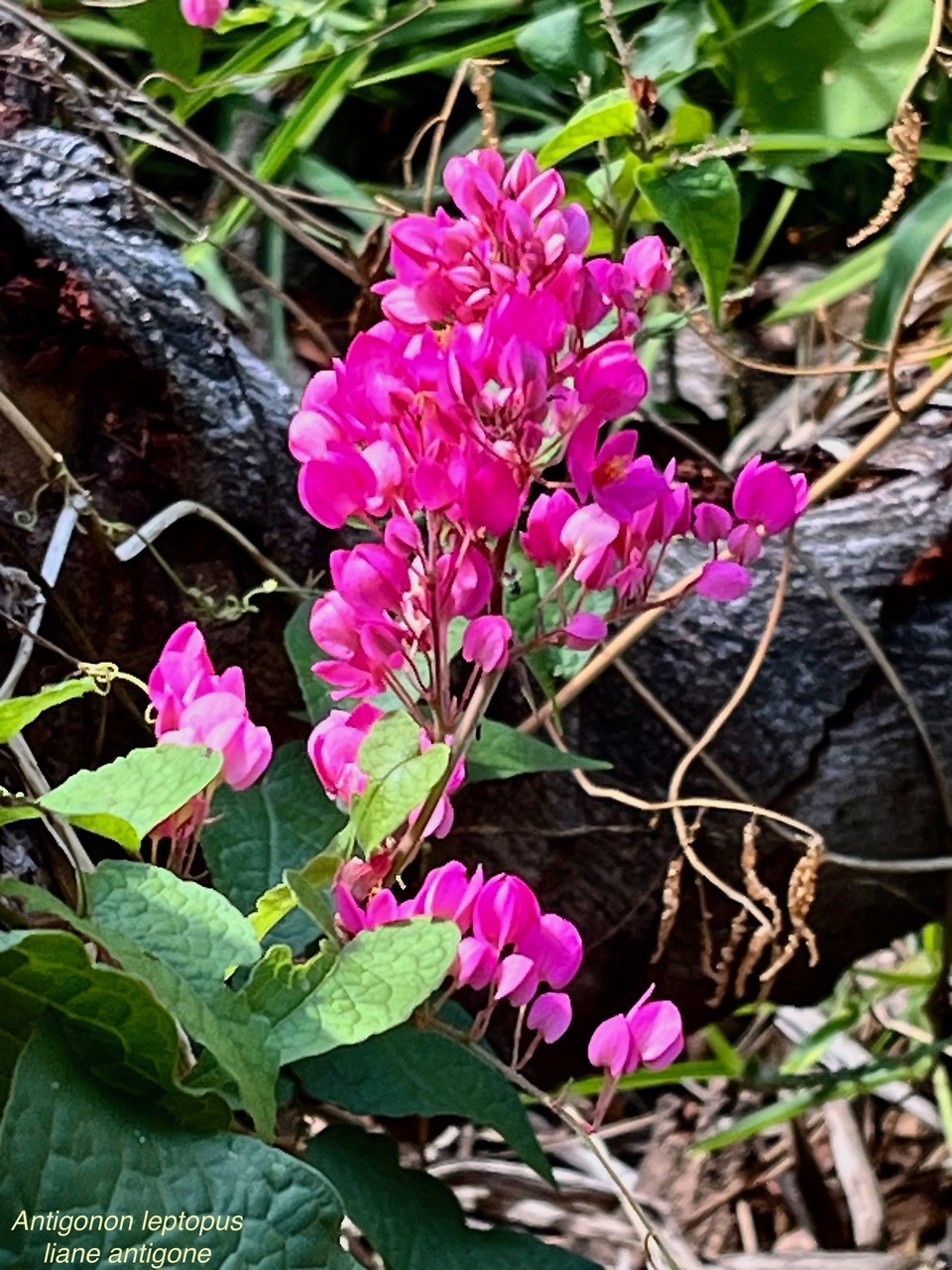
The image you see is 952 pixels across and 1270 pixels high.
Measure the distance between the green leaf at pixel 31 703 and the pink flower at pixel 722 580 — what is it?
0.21 m

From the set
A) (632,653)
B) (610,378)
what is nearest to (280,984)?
(610,378)

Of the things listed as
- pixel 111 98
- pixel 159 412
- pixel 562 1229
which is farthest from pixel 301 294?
pixel 562 1229

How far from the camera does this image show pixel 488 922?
41cm

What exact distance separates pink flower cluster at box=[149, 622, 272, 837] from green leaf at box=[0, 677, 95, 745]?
44 mm

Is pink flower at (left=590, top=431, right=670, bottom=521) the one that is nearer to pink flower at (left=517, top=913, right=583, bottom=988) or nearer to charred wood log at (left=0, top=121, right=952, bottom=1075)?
pink flower at (left=517, top=913, right=583, bottom=988)

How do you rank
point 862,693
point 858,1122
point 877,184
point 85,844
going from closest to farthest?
point 85,844
point 862,693
point 858,1122
point 877,184

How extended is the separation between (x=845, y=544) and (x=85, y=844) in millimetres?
468

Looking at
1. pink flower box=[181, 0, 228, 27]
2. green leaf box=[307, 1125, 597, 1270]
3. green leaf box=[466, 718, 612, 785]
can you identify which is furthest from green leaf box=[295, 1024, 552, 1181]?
pink flower box=[181, 0, 228, 27]

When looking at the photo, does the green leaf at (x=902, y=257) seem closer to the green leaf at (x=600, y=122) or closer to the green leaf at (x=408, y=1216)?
the green leaf at (x=600, y=122)

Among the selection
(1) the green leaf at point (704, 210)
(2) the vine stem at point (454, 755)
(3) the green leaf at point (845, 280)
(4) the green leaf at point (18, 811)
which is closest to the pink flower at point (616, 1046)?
(2) the vine stem at point (454, 755)

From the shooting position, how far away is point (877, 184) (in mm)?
1145

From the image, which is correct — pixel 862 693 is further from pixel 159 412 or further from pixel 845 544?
pixel 159 412

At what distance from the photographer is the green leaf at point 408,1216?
18.7 inches

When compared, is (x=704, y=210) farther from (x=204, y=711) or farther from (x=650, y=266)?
(x=204, y=711)
